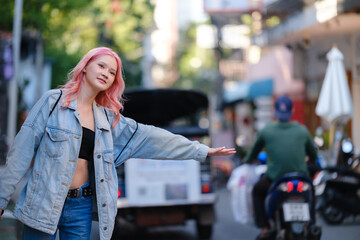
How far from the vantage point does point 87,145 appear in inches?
161

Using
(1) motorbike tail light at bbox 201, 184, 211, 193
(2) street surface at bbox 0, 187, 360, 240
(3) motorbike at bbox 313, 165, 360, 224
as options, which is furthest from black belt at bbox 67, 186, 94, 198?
(3) motorbike at bbox 313, 165, 360, 224

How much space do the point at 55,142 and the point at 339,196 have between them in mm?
7804

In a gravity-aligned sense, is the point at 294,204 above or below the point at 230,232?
above

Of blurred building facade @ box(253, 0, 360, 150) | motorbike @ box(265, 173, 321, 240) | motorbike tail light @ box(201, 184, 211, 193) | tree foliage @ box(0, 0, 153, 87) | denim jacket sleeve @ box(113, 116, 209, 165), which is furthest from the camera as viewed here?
tree foliage @ box(0, 0, 153, 87)

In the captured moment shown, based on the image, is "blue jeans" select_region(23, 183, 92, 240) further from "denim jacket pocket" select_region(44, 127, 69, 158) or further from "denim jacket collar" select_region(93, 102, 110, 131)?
"denim jacket collar" select_region(93, 102, 110, 131)

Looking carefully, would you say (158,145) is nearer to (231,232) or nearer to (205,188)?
(205,188)

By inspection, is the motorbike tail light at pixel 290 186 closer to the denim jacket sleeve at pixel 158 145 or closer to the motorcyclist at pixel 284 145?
the motorcyclist at pixel 284 145

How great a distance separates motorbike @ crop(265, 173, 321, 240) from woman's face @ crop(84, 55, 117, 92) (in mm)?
3174

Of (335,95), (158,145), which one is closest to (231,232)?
(335,95)

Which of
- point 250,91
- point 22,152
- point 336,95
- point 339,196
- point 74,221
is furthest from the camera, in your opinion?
point 250,91

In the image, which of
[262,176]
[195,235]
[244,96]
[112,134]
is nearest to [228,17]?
[244,96]

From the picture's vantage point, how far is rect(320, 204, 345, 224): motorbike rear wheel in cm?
1111

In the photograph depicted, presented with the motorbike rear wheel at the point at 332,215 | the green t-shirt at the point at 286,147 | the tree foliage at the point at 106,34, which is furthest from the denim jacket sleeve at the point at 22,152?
the tree foliage at the point at 106,34

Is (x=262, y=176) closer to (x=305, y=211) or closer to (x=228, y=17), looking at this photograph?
(x=305, y=211)
